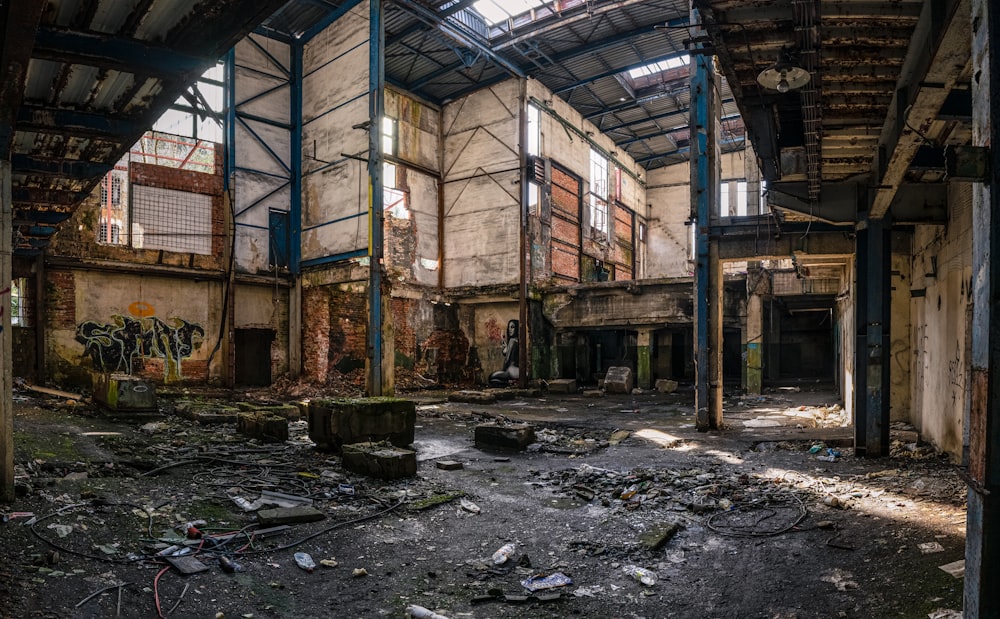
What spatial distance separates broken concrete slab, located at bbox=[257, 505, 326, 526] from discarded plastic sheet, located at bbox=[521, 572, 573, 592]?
7.18 ft

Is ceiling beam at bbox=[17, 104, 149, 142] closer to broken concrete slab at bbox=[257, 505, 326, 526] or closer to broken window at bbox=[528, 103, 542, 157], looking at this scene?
broken concrete slab at bbox=[257, 505, 326, 526]

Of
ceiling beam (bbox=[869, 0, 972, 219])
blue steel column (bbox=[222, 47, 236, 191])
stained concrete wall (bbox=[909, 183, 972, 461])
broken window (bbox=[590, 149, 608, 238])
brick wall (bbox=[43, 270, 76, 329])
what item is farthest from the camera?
broken window (bbox=[590, 149, 608, 238])

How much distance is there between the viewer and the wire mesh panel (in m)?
16.3

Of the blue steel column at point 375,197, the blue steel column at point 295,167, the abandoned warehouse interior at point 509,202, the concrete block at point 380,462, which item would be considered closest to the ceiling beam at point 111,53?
the abandoned warehouse interior at point 509,202

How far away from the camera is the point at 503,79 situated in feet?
69.2

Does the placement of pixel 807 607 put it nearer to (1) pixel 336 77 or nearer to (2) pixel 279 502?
(2) pixel 279 502

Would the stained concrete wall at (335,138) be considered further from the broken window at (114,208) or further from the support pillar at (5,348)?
the support pillar at (5,348)

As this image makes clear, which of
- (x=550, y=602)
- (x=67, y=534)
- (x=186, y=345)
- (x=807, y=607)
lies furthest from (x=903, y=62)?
(x=186, y=345)

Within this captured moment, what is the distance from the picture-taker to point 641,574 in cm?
450

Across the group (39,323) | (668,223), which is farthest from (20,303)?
(668,223)

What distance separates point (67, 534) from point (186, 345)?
45.5ft

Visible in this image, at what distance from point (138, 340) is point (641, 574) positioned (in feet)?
52.9

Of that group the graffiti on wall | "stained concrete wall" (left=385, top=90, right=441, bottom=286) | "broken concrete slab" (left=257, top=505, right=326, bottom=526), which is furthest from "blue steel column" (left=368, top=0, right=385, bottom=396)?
"broken concrete slab" (left=257, top=505, right=326, bottom=526)

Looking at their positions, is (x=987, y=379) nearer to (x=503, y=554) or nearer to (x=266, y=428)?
(x=503, y=554)
